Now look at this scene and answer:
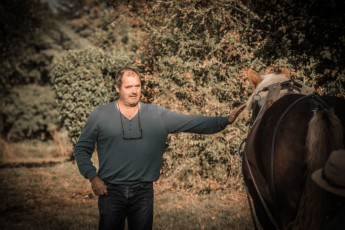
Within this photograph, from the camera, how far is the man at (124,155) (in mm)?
3416

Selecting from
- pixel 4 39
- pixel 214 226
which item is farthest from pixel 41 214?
pixel 4 39

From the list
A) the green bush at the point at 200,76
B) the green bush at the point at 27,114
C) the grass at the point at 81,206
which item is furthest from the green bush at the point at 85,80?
the green bush at the point at 27,114

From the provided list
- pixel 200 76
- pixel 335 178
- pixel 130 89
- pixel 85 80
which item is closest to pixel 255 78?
pixel 130 89

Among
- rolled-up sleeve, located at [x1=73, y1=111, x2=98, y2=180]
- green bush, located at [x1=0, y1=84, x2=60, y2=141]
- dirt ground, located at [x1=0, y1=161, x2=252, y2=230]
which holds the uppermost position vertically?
rolled-up sleeve, located at [x1=73, y1=111, x2=98, y2=180]

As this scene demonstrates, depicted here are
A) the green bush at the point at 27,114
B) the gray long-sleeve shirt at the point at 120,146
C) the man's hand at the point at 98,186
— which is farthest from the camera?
the green bush at the point at 27,114

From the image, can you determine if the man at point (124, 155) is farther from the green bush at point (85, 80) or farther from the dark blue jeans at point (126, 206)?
the green bush at point (85, 80)

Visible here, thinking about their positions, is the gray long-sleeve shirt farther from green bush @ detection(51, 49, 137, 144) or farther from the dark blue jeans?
green bush @ detection(51, 49, 137, 144)

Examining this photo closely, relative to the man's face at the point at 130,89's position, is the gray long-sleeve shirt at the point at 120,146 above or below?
below

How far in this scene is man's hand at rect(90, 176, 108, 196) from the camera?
332 centimetres

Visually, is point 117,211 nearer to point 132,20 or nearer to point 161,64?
point 161,64

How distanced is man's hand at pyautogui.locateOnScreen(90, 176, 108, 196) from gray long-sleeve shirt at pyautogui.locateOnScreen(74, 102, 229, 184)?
68 mm

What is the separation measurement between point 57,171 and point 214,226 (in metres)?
6.64

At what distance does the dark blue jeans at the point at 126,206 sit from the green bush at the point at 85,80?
678cm

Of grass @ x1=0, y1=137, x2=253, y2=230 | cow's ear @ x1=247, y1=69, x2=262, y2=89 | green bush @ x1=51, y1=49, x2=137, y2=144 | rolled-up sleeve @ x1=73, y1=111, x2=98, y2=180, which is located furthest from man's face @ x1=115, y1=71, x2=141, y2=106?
green bush @ x1=51, y1=49, x2=137, y2=144
